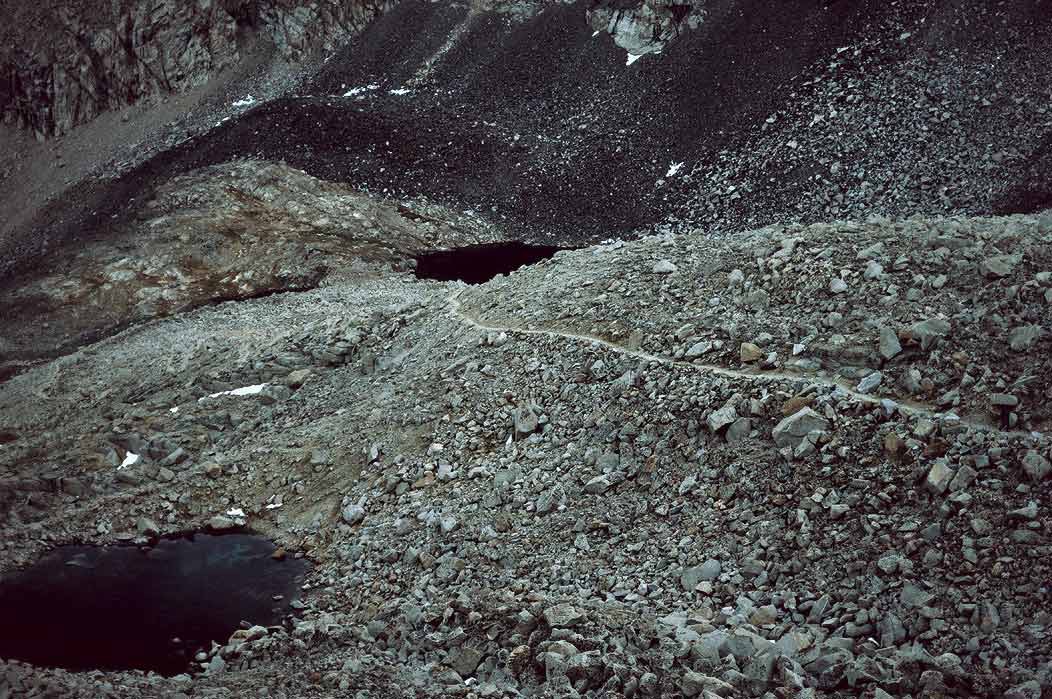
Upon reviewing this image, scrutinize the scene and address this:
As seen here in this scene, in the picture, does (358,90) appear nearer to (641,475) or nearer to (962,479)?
(641,475)

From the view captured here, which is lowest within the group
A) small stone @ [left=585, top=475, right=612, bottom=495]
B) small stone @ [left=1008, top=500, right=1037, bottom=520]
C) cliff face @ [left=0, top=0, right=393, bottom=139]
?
small stone @ [left=585, top=475, right=612, bottom=495]

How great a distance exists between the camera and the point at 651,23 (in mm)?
50000

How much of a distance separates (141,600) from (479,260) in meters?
25.7

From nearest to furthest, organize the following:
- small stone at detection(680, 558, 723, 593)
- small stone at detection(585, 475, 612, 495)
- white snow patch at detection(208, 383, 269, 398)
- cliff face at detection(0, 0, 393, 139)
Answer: small stone at detection(680, 558, 723, 593) < small stone at detection(585, 475, 612, 495) < white snow patch at detection(208, 383, 269, 398) < cliff face at detection(0, 0, 393, 139)

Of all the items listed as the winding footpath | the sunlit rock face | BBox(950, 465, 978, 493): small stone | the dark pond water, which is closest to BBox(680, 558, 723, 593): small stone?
BBox(950, 465, 978, 493): small stone

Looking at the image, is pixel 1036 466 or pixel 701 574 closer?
pixel 1036 466

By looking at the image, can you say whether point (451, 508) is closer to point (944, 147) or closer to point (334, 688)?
point (334, 688)

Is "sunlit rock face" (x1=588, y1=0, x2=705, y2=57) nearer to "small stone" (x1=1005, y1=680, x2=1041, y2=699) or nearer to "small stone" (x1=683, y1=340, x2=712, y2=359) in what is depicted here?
"small stone" (x1=683, y1=340, x2=712, y2=359)

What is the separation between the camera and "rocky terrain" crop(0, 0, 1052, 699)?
Result: 1210cm

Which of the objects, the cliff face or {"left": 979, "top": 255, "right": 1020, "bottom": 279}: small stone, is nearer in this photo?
{"left": 979, "top": 255, "right": 1020, "bottom": 279}: small stone

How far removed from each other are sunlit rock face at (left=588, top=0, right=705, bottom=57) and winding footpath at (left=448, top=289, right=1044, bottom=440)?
33.6m

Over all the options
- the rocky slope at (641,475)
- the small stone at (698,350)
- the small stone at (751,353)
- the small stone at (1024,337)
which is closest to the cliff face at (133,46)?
the rocky slope at (641,475)

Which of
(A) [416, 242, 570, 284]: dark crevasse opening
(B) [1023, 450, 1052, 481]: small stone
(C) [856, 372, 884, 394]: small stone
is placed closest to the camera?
(B) [1023, 450, 1052, 481]: small stone

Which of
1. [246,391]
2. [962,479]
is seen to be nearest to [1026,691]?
[962,479]
